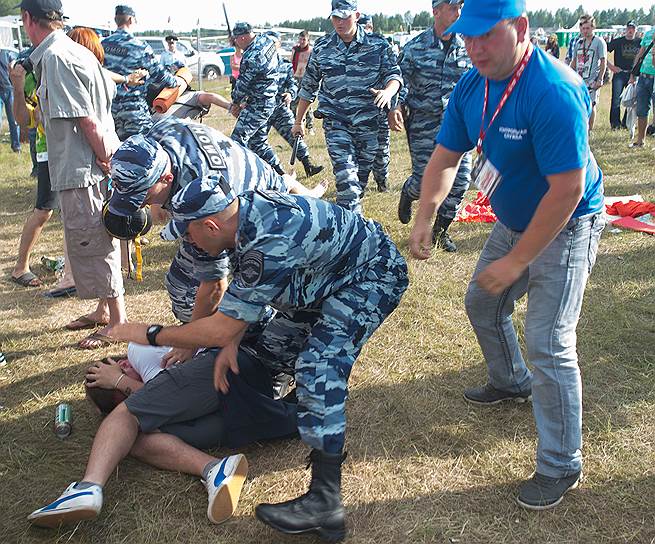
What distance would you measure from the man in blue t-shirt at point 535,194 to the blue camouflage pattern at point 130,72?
410 centimetres

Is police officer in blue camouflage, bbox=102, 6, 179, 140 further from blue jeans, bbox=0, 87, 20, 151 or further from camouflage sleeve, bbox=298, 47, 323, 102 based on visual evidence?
blue jeans, bbox=0, 87, 20, 151

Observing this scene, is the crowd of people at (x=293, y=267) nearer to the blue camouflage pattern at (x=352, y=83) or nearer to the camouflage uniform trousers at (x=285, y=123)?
the blue camouflage pattern at (x=352, y=83)

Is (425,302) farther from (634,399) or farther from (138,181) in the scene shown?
(138,181)

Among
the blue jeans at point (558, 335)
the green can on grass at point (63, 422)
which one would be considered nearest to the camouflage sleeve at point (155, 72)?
the green can on grass at point (63, 422)

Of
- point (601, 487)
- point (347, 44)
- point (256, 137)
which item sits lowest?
point (601, 487)

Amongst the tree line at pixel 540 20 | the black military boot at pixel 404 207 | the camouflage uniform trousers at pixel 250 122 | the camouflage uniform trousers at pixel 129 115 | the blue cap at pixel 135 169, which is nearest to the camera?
the blue cap at pixel 135 169

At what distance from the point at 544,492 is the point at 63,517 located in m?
1.94

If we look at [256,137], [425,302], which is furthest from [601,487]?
[256,137]

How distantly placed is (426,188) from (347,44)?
345 centimetres

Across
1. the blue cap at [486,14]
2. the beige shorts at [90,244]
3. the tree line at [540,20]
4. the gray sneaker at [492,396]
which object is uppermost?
the tree line at [540,20]

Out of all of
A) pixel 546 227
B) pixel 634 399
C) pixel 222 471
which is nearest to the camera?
pixel 546 227

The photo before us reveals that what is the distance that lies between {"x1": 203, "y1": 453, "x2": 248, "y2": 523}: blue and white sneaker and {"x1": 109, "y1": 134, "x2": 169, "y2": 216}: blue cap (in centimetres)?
121

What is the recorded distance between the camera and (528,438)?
3.19m

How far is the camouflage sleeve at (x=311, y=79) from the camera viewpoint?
609 centimetres
